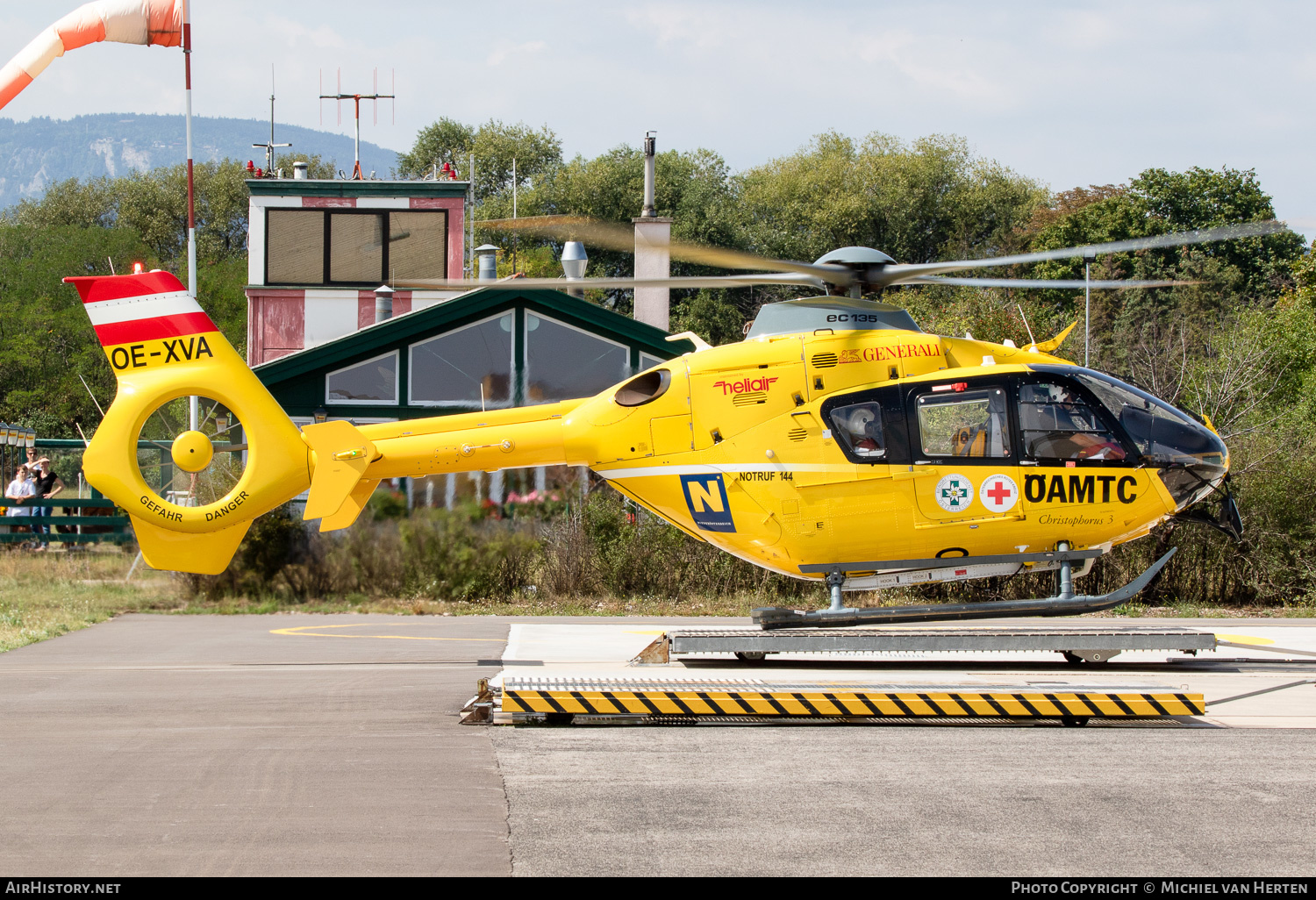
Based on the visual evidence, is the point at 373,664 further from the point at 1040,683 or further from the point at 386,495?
the point at 1040,683

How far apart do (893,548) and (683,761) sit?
413cm

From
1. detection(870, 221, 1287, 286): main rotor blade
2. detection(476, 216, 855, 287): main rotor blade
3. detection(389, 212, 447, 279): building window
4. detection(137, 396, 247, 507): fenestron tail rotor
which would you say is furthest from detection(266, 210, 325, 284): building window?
detection(870, 221, 1287, 286): main rotor blade

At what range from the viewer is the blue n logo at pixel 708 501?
11.7m

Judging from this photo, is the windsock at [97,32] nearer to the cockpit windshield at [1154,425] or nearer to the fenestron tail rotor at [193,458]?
the fenestron tail rotor at [193,458]

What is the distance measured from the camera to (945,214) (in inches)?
2950

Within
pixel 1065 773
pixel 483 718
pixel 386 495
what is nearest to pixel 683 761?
pixel 483 718

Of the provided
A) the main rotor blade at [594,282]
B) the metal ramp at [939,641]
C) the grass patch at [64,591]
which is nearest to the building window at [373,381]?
the grass patch at [64,591]

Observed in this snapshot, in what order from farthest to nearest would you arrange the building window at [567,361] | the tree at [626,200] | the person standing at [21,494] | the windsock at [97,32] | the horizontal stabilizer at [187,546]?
1. the tree at [626,200]
2. the windsock at [97,32]
3. the building window at [567,361]
4. the person standing at [21,494]
5. the horizontal stabilizer at [187,546]

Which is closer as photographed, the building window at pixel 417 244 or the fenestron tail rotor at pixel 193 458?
the fenestron tail rotor at pixel 193 458

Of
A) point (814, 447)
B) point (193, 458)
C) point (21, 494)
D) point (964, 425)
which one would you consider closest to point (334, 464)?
point (193, 458)

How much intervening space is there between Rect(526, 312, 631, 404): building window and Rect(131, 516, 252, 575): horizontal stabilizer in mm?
10418

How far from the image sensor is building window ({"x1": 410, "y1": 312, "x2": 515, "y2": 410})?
21.9 meters

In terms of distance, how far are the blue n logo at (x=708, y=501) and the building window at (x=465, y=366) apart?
422 inches
